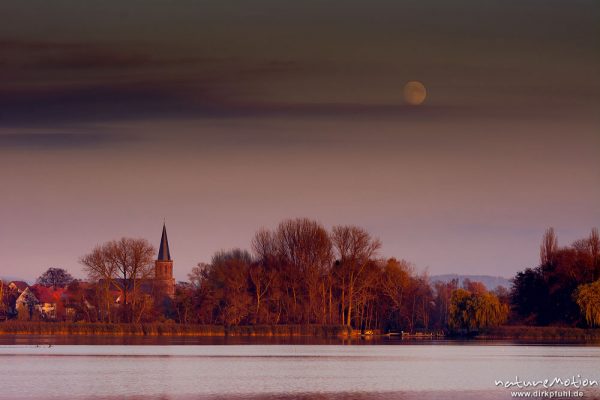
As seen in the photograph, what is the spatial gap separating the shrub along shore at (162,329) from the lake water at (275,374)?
105 feet

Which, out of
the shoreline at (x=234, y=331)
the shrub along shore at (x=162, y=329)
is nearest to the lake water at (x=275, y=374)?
the shoreline at (x=234, y=331)

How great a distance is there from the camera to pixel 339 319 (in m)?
110

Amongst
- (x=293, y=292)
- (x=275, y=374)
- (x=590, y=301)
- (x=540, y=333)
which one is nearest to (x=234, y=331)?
(x=293, y=292)

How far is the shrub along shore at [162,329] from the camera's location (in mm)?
99250

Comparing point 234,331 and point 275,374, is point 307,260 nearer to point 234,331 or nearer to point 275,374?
point 234,331

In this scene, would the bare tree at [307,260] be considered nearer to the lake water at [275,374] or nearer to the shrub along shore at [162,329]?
the shrub along shore at [162,329]

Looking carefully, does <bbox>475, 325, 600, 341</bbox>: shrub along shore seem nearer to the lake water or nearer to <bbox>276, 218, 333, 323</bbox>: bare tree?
<bbox>276, 218, 333, 323</bbox>: bare tree

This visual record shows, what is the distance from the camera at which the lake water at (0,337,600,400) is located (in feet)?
120

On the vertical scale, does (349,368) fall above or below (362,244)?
below

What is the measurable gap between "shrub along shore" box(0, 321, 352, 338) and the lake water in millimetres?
31963

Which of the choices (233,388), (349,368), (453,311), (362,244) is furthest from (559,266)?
(233,388)

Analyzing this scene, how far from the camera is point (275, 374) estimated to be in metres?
46.9

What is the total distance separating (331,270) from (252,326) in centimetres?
1135

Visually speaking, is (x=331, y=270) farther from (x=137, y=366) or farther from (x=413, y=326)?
(x=137, y=366)
